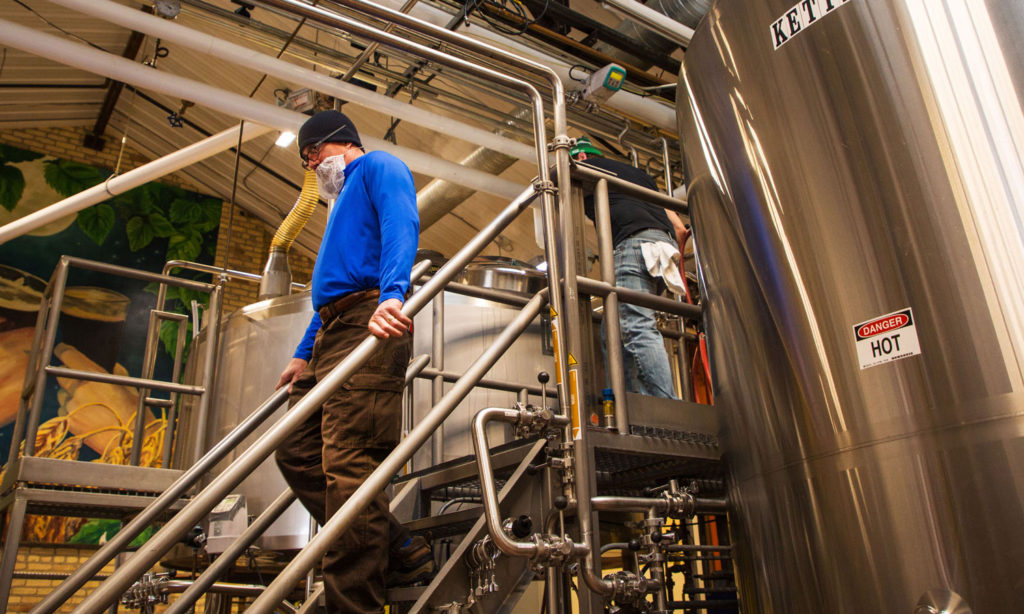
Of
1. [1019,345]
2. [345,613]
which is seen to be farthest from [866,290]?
[345,613]

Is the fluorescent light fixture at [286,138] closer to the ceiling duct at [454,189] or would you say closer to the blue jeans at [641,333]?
the ceiling duct at [454,189]

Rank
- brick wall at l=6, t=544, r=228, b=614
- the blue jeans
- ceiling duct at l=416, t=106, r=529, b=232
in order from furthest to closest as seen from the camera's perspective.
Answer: brick wall at l=6, t=544, r=228, b=614 < ceiling duct at l=416, t=106, r=529, b=232 < the blue jeans

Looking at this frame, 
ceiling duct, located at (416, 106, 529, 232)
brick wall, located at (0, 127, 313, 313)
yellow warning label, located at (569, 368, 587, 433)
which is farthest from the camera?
brick wall, located at (0, 127, 313, 313)

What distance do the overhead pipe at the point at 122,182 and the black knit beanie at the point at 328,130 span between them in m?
A: 3.88

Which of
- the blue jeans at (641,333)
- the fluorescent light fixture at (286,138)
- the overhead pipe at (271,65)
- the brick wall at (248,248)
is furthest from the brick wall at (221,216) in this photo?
the blue jeans at (641,333)

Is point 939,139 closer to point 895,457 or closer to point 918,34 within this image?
Answer: point 918,34

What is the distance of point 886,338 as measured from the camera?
1.52 metres

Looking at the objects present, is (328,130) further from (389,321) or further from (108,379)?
(108,379)

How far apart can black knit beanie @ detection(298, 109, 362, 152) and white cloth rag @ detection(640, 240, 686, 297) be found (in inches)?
49.1

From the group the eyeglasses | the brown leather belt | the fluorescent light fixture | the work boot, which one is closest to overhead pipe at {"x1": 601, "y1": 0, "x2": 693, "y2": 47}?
the fluorescent light fixture

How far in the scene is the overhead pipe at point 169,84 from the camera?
5.12 metres

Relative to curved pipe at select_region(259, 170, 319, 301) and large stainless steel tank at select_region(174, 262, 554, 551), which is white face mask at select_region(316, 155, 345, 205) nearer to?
large stainless steel tank at select_region(174, 262, 554, 551)

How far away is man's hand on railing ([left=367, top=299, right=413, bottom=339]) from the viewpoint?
198cm

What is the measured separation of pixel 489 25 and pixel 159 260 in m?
7.90
